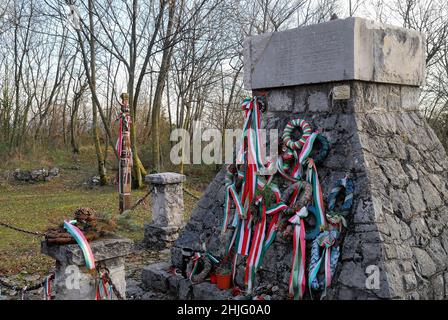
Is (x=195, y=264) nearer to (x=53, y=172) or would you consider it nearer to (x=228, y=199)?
(x=228, y=199)

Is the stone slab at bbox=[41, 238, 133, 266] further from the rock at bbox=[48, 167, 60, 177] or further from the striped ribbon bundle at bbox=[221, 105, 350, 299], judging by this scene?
the rock at bbox=[48, 167, 60, 177]

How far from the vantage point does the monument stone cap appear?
3.72m

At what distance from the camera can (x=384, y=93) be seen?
414 cm

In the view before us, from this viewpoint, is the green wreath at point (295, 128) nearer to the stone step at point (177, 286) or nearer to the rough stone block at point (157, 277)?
the stone step at point (177, 286)

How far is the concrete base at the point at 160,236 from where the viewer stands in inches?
278

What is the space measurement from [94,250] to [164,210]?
4049 mm

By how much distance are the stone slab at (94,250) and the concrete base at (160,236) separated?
366cm

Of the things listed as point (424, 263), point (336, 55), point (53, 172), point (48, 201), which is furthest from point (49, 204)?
point (424, 263)

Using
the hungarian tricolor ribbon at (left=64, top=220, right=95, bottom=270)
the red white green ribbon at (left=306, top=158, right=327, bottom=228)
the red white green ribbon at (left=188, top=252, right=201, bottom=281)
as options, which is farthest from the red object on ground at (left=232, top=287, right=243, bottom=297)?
the hungarian tricolor ribbon at (left=64, top=220, right=95, bottom=270)

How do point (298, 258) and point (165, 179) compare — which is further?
point (165, 179)

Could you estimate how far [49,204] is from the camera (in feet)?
36.9

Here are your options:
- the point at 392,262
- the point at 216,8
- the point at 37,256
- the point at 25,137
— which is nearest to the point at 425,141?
the point at 392,262

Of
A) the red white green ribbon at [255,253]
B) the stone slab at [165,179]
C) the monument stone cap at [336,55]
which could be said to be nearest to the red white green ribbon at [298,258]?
the red white green ribbon at [255,253]

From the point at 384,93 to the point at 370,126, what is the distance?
1.68 feet
